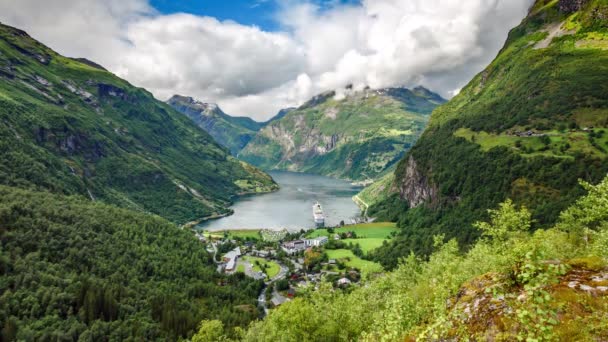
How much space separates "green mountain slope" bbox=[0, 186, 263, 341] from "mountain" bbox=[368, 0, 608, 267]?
208ft

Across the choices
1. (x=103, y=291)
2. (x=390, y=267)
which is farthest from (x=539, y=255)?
(x=390, y=267)

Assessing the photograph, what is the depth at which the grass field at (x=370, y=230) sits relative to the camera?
158m

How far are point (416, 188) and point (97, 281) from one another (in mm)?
149108

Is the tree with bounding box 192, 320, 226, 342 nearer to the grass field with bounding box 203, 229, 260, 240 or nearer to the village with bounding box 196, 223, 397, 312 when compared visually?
the village with bounding box 196, 223, 397, 312

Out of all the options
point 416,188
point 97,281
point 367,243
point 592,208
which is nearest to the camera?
point 592,208

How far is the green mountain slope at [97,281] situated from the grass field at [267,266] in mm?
12225

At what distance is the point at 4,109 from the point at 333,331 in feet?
835

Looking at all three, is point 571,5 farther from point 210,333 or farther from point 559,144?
point 210,333

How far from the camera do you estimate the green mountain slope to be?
68500mm

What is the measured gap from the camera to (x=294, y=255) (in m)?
140

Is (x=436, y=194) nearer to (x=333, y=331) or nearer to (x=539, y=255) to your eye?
(x=333, y=331)

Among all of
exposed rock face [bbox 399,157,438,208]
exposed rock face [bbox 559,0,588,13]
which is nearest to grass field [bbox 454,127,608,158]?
exposed rock face [bbox 399,157,438,208]

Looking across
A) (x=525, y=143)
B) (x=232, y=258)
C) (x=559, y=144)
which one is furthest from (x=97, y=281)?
(x=525, y=143)

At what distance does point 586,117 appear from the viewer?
117938 mm
